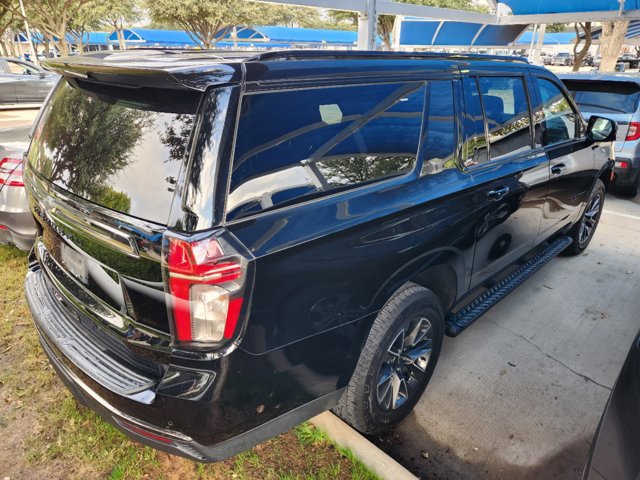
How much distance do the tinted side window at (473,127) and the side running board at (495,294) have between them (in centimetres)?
93

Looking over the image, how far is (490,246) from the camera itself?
9.73 ft

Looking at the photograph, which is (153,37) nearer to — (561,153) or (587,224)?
(587,224)

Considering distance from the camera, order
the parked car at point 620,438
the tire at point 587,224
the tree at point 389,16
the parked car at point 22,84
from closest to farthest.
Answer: the parked car at point 620,438, the tire at point 587,224, the parked car at point 22,84, the tree at point 389,16

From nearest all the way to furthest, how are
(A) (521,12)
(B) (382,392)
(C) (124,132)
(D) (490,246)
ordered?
1. (C) (124,132)
2. (B) (382,392)
3. (D) (490,246)
4. (A) (521,12)

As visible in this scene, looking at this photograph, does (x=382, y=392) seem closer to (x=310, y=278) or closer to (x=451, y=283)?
(x=451, y=283)

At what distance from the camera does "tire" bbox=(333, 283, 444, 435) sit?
7.14 ft

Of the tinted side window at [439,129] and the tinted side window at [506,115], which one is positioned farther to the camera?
the tinted side window at [506,115]

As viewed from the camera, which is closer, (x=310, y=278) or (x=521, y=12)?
(x=310, y=278)

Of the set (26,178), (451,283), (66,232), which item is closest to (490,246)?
(451,283)

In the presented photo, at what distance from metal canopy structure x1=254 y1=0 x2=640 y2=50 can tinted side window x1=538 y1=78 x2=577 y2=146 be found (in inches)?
226

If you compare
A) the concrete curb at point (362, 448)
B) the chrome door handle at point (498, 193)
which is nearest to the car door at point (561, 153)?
the chrome door handle at point (498, 193)

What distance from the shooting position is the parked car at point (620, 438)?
141cm

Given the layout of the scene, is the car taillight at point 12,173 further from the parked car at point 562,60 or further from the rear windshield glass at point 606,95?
the parked car at point 562,60

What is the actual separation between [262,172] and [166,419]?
966 mm
